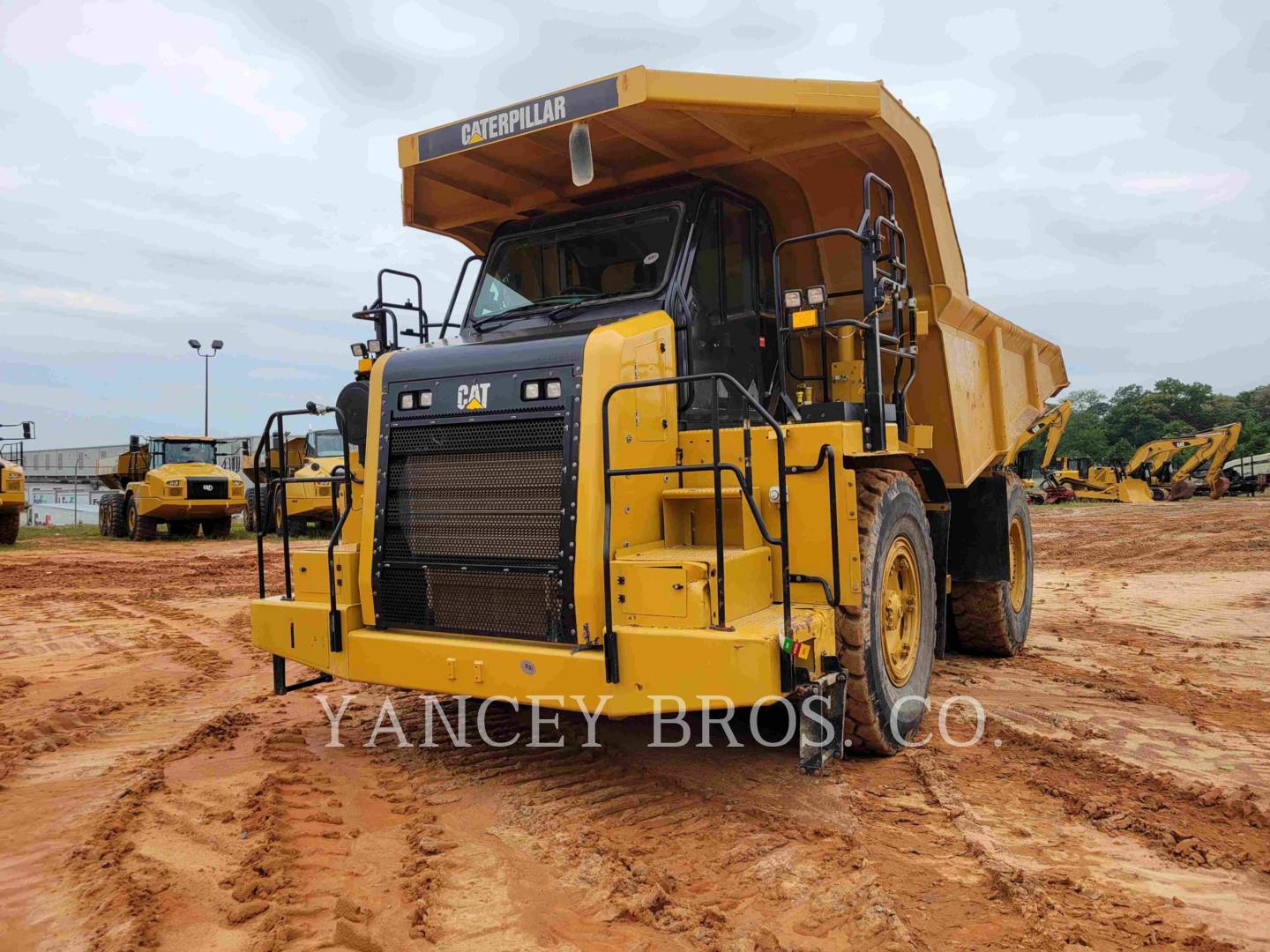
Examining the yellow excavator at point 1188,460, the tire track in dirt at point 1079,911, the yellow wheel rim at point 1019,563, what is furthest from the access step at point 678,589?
the yellow excavator at point 1188,460

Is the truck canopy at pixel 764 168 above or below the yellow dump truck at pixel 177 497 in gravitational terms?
above

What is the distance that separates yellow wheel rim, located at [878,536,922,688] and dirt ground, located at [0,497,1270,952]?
1.49 feet

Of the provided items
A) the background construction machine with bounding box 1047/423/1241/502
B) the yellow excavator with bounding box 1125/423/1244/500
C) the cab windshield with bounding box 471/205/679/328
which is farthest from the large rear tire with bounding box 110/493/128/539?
the yellow excavator with bounding box 1125/423/1244/500

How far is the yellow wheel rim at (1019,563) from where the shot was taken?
306 inches

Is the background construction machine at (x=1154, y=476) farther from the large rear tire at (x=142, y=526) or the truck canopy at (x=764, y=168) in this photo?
the truck canopy at (x=764, y=168)

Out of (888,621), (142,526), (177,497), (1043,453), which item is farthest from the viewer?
(1043,453)

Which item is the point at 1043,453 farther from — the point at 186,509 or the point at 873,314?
the point at 873,314

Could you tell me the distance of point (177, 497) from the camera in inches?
848

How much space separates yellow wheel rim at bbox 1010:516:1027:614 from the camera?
306 inches

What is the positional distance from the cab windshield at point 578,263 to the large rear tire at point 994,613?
3.77m

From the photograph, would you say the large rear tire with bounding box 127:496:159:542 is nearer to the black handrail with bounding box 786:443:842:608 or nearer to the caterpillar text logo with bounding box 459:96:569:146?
the caterpillar text logo with bounding box 459:96:569:146

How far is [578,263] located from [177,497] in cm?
1896

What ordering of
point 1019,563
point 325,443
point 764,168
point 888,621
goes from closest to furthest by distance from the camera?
point 888,621
point 764,168
point 1019,563
point 325,443

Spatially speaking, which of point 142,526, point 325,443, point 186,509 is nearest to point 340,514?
point 186,509
